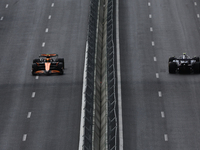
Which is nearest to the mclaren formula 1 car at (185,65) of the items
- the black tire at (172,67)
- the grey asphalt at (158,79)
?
the black tire at (172,67)

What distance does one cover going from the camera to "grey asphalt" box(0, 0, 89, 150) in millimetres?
41812

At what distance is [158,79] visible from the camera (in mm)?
49219

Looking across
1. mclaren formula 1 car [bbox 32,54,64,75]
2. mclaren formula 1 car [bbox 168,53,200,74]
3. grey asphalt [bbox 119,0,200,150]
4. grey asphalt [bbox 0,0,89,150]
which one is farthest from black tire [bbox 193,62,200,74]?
mclaren formula 1 car [bbox 32,54,64,75]

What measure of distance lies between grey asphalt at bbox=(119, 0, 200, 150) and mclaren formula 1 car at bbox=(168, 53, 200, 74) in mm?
414

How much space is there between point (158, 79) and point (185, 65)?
226 cm

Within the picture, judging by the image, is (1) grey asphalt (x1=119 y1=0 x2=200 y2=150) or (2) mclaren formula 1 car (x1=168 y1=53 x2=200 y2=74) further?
(2) mclaren formula 1 car (x1=168 y1=53 x2=200 y2=74)

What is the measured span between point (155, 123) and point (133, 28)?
57.8ft

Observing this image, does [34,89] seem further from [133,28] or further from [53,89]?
[133,28]

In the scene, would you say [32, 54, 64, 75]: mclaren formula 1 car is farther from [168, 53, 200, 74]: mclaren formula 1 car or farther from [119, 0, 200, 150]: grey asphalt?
[168, 53, 200, 74]: mclaren formula 1 car

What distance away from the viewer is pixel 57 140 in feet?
135

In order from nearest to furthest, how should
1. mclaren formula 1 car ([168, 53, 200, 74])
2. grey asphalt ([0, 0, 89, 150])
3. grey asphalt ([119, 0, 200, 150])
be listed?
grey asphalt ([119, 0, 200, 150]) < grey asphalt ([0, 0, 89, 150]) < mclaren formula 1 car ([168, 53, 200, 74])

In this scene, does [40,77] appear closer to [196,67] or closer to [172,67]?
[172,67]

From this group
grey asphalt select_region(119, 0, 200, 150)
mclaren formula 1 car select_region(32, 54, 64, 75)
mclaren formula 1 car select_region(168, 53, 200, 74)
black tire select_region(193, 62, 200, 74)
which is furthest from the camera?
mclaren formula 1 car select_region(32, 54, 64, 75)

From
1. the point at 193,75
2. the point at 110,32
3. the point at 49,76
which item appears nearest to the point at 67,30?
the point at 110,32
